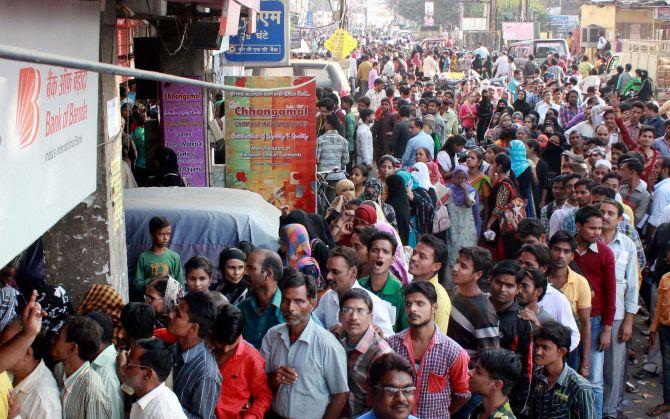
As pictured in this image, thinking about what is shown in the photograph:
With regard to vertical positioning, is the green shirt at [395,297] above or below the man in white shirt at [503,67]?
below

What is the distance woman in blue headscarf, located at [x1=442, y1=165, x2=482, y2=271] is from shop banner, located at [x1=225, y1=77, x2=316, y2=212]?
5.28ft

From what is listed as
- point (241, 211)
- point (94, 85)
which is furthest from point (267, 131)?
point (94, 85)

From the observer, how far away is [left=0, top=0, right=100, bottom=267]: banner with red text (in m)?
4.13

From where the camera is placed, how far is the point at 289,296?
5.21 m

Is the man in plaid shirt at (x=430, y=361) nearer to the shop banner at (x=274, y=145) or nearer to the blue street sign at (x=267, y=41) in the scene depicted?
the shop banner at (x=274, y=145)

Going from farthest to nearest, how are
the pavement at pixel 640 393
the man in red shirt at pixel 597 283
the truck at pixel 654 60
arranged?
the truck at pixel 654 60 → the pavement at pixel 640 393 → the man in red shirt at pixel 597 283

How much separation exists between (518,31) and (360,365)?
52738 millimetres

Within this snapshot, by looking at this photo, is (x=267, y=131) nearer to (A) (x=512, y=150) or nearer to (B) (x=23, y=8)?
(A) (x=512, y=150)

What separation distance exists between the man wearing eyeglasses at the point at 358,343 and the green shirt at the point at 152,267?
2.17m

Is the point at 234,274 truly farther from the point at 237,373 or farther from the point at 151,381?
the point at 151,381

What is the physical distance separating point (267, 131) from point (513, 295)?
5158mm

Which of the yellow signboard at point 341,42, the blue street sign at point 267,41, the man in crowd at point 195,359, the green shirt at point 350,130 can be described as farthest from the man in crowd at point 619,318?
the yellow signboard at point 341,42

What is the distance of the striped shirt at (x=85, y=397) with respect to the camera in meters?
4.63

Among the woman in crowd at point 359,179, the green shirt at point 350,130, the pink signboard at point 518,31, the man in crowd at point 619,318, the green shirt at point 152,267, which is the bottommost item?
the man in crowd at point 619,318
